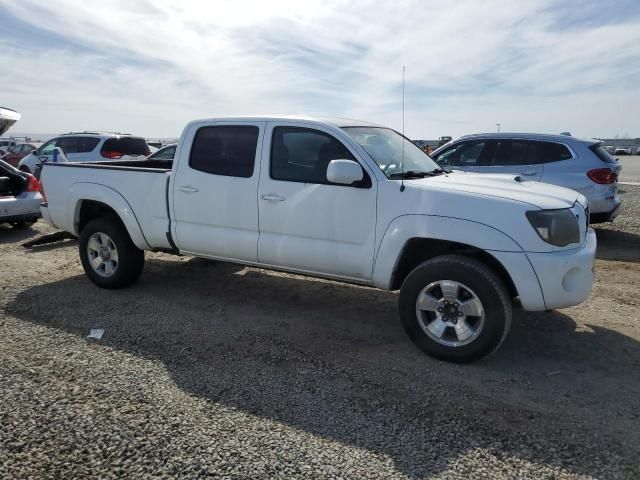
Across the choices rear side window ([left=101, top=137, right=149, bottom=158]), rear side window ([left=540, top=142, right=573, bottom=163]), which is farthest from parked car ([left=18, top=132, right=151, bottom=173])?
rear side window ([left=540, top=142, right=573, bottom=163])

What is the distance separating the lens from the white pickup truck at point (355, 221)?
Result: 3.56 metres

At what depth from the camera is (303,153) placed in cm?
443

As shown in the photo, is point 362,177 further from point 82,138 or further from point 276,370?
point 82,138

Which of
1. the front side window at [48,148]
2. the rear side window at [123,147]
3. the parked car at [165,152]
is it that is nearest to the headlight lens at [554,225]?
the parked car at [165,152]

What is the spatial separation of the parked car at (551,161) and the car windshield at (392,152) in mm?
3133

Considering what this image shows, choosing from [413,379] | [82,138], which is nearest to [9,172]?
[82,138]

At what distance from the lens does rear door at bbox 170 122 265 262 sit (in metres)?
4.61

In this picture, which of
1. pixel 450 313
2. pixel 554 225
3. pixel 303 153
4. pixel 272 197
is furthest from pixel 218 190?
pixel 554 225

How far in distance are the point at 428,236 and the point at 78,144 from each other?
12.1 meters

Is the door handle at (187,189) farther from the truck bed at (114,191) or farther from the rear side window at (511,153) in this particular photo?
the rear side window at (511,153)

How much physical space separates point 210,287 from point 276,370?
2337mm

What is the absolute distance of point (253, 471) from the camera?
2574 mm

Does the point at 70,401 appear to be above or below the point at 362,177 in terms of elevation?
below

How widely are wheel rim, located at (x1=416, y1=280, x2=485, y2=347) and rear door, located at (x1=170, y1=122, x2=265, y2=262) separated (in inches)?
64.9
